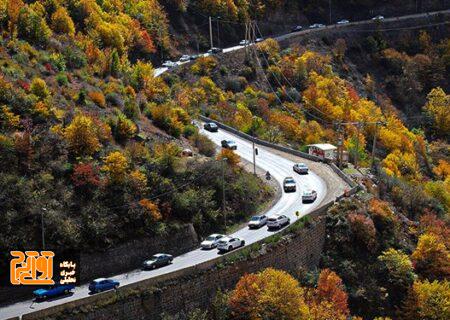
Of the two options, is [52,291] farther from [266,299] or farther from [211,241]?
[211,241]

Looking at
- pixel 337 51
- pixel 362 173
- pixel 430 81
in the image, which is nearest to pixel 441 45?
pixel 430 81

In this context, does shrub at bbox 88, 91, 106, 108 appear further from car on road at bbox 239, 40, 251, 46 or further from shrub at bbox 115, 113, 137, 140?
car on road at bbox 239, 40, 251, 46

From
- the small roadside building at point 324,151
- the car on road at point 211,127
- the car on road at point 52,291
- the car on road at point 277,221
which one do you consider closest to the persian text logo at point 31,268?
the car on road at point 52,291

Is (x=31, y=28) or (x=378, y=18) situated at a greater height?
(x=31, y=28)

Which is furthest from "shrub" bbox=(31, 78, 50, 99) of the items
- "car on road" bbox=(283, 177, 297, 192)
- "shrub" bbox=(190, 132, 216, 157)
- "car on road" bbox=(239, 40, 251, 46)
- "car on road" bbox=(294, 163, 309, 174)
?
"car on road" bbox=(239, 40, 251, 46)

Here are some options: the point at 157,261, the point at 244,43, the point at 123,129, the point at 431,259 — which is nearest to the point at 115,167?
the point at 123,129

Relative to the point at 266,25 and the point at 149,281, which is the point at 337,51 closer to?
the point at 266,25
